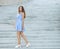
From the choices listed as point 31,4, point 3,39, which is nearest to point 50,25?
point 3,39

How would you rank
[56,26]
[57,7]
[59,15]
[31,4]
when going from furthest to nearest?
1. [31,4]
2. [57,7]
3. [59,15]
4. [56,26]

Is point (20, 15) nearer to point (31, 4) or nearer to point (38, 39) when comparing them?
point (38, 39)

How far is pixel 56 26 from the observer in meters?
12.9

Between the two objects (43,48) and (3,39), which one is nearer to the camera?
(43,48)

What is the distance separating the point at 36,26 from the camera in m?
12.9

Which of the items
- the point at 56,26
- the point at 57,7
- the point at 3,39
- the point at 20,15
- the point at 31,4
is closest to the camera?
the point at 20,15

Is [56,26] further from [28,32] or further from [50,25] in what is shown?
[28,32]

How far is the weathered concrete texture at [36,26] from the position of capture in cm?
1075

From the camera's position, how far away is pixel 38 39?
11.3 m

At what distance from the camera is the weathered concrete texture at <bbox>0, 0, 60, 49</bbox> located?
35.3ft

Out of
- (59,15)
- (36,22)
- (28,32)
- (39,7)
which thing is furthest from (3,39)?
(39,7)

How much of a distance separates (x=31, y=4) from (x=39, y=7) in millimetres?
1182

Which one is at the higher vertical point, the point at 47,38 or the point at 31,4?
the point at 31,4

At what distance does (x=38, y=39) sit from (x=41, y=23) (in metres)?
2.19
